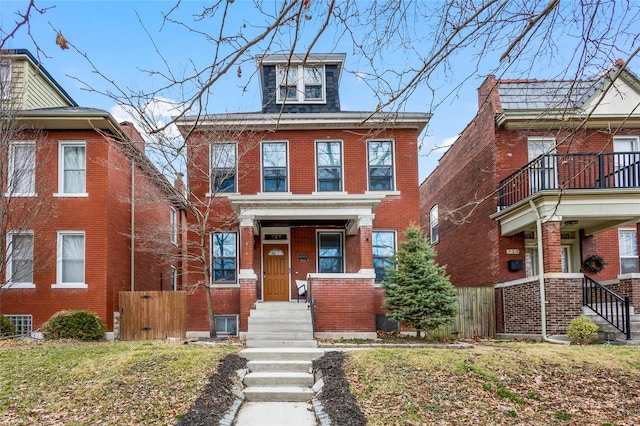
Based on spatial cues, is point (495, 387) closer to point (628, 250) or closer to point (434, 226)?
point (628, 250)

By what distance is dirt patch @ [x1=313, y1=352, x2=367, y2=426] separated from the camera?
6996mm

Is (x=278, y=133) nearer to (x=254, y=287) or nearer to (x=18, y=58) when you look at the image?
Answer: (x=254, y=287)

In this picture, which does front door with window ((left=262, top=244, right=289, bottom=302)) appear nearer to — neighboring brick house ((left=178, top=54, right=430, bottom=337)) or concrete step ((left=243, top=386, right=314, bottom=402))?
neighboring brick house ((left=178, top=54, right=430, bottom=337))

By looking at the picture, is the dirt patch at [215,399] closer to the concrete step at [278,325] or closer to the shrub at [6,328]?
the concrete step at [278,325]

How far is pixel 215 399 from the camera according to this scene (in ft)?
25.1

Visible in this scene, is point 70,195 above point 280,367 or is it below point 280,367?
above

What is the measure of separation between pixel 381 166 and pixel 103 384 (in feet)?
38.6

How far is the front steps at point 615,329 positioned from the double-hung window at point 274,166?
31.6ft

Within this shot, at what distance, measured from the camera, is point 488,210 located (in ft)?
59.0

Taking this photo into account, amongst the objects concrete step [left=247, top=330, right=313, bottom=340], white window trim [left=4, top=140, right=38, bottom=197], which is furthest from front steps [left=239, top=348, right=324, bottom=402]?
white window trim [left=4, top=140, right=38, bottom=197]

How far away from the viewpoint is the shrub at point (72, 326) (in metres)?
14.1

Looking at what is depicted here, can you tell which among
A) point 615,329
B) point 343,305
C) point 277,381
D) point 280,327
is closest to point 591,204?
point 615,329

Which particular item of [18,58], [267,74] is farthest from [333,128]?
[18,58]

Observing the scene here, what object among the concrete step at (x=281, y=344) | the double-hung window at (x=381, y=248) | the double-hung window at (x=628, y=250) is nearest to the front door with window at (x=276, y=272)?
the double-hung window at (x=381, y=248)
